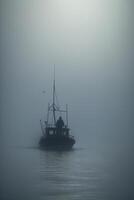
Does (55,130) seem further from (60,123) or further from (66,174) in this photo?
(66,174)

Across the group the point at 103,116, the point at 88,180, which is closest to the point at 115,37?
the point at 103,116

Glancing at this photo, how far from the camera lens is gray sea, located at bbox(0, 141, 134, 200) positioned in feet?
7.70

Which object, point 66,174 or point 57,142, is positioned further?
point 57,142

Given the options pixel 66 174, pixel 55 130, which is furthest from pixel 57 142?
pixel 66 174

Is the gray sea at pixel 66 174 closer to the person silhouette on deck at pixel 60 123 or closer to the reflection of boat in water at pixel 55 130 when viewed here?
the reflection of boat in water at pixel 55 130

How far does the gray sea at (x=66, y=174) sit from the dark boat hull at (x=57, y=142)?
0.03 meters

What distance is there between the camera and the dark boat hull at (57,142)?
8.02ft

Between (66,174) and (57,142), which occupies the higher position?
(57,142)

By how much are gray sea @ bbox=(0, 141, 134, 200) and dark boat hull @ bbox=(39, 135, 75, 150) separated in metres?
0.03

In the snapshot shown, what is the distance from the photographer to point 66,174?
2.38 m

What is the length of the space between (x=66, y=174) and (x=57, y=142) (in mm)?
203

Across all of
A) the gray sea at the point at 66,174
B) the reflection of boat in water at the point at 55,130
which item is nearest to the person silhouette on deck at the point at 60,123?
the reflection of boat in water at the point at 55,130

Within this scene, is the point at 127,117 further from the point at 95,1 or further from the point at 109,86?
the point at 95,1

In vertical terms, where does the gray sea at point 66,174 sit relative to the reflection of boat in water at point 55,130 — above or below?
below
